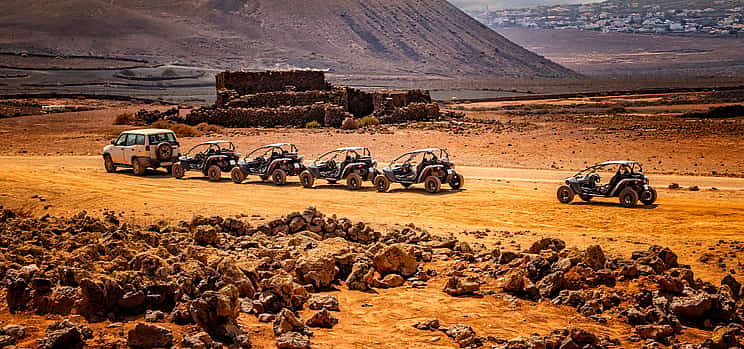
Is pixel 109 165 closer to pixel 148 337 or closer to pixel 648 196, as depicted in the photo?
pixel 648 196

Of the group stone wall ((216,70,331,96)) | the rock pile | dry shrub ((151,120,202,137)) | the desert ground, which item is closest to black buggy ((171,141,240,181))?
the desert ground

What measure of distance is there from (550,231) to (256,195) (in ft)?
29.0

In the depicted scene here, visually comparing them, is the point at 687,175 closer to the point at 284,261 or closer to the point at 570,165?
the point at 570,165

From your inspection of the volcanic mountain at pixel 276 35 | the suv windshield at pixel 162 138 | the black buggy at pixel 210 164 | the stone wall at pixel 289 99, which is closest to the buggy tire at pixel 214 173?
the black buggy at pixel 210 164

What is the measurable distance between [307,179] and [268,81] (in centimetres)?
2768

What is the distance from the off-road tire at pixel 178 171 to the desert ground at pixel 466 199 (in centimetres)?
39

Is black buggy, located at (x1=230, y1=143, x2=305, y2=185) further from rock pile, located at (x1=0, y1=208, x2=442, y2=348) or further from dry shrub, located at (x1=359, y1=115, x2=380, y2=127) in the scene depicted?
dry shrub, located at (x1=359, y1=115, x2=380, y2=127)

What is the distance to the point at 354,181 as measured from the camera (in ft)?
77.0

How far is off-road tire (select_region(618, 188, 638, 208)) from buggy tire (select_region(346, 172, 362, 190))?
25.4ft

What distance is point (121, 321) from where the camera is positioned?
30.9 ft

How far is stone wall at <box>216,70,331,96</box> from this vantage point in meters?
49.5

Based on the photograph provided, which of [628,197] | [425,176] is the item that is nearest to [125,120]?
[425,176]

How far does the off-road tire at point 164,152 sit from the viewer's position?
26.4m

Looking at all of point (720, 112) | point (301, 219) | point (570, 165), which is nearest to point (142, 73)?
point (720, 112)
